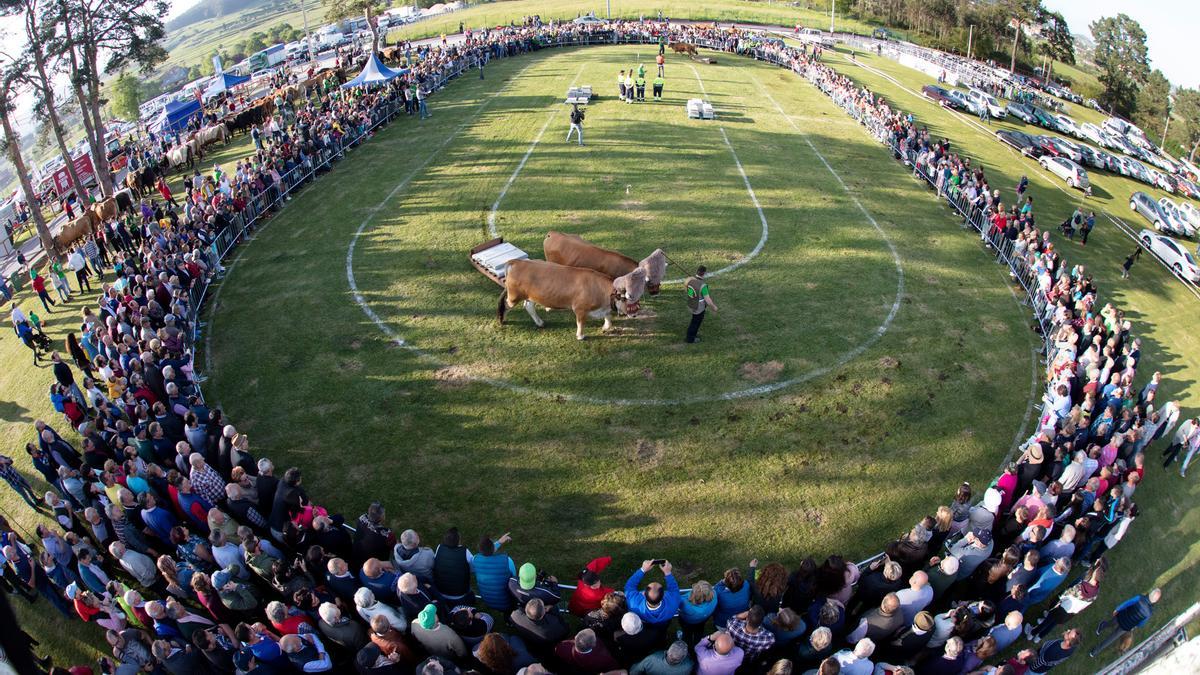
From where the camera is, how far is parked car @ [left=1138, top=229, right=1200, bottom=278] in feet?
Answer: 72.3

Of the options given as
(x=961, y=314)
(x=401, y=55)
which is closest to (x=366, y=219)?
(x=961, y=314)

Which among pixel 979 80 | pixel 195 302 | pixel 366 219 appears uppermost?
pixel 979 80

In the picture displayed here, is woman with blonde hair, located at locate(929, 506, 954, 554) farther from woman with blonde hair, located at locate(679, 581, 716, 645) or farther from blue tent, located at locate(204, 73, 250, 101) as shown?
blue tent, located at locate(204, 73, 250, 101)

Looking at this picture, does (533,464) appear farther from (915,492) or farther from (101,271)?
(101,271)

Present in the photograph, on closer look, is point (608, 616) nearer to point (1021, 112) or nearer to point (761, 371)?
point (761, 371)

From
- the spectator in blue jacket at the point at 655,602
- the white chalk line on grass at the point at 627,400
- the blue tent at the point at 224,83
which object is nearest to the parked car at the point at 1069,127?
the white chalk line on grass at the point at 627,400

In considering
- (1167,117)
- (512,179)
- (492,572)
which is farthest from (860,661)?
(1167,117)

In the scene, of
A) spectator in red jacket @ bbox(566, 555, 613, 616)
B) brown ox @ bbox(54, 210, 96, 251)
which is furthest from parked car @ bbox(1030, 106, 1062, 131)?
brown ox @ bbox(54, 210, 96, 251)

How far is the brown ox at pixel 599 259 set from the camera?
51.5ft

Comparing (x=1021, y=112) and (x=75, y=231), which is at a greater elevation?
(x=1021, y=112)

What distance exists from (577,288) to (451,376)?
336 centimetres

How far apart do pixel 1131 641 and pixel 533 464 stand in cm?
939

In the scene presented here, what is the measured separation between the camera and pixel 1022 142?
3512 cm

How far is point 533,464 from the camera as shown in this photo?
12242mm
